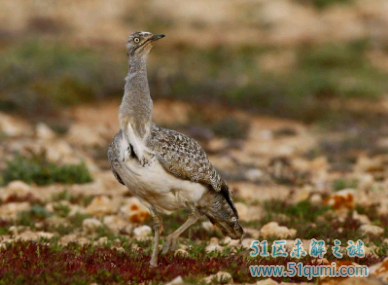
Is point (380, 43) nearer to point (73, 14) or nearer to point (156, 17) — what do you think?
point (156, 17)

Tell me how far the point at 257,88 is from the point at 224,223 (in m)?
11.4

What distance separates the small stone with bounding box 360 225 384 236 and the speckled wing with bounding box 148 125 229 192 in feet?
7.65

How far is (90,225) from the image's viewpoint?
804 cm

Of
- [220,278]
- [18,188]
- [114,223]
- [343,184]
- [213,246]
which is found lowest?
[220,278]

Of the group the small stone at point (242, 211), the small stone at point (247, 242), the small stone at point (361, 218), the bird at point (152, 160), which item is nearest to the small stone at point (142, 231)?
the small stone at point (247, 242)

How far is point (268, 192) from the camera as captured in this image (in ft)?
34.2

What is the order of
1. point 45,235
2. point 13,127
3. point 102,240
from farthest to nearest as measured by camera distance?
1. point 13,127
2. point 45,235
3. point 102,240

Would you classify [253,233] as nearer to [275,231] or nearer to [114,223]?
[275,231]

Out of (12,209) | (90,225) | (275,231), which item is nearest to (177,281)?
(275,231)

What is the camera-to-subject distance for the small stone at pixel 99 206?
880 centimetres

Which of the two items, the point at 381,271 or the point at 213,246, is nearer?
the point at 381,271

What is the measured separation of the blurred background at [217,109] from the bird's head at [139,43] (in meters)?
1.91

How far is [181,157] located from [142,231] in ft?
7.13

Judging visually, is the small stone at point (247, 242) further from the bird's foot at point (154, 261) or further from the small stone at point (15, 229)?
the small stone at point (15, 229)
